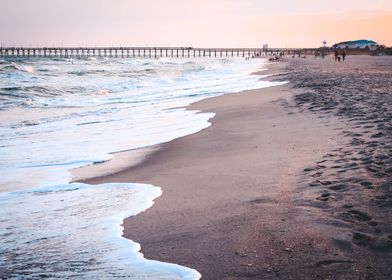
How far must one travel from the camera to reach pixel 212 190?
484 centimetres

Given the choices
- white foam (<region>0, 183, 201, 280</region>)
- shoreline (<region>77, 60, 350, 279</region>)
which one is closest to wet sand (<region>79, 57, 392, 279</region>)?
shoreline (<region>77, 60, 350, 279</region>)

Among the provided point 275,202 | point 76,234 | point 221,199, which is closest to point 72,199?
point 76,234

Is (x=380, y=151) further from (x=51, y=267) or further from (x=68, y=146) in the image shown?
(x=68, y=146)

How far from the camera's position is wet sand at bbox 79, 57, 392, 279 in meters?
3.01

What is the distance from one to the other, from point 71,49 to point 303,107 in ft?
360

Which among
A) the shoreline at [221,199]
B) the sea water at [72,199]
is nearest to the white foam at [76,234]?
Answer: the sea water at [72,199]

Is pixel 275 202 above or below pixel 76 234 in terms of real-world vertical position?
above

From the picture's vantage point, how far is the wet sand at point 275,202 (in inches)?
118

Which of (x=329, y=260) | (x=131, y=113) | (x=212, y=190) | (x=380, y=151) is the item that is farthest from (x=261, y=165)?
(x=131, y=113)

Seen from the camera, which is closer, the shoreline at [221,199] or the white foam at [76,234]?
the white foam at [76,234]

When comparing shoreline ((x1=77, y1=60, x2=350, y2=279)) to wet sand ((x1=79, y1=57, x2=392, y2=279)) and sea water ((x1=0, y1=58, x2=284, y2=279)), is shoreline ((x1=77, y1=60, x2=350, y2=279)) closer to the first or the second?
wet sand ((x1=79, y1=57, x2=392, y2=279))

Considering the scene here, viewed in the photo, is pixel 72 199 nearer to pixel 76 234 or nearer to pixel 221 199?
pixel 76 234

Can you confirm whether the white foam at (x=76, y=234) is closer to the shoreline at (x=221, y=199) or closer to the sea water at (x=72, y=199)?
the sea water at (x=72, y=199)

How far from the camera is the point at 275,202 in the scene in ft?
13.9
